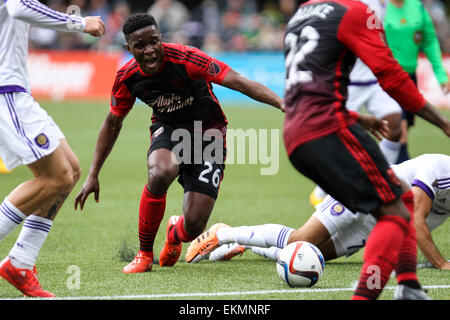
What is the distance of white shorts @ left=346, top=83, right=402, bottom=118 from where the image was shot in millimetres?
8820

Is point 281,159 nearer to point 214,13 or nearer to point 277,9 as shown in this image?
point 214,13

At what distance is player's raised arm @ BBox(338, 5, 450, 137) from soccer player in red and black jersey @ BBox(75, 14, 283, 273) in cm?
136

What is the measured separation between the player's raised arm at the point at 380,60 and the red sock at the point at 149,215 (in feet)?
7.79

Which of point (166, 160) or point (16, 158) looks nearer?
point (16, 158)

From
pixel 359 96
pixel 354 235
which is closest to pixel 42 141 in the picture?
pixel 354 235

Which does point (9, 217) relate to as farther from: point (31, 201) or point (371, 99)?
point (371, 99)

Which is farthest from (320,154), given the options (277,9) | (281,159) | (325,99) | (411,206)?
(277,9)

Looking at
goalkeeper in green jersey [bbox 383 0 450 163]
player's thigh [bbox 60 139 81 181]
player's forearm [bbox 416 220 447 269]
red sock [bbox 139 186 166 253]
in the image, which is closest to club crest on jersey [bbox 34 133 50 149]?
player's thigh [bbox 60 139 81 181]

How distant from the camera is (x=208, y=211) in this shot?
19.0 ft

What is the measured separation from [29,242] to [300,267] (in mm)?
1817

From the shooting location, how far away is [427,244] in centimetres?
520

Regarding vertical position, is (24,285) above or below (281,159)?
above

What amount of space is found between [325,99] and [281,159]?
9.59 metres

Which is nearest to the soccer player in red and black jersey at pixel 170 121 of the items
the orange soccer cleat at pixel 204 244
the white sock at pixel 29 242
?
the orange soccer cleat at pixel 204 244
